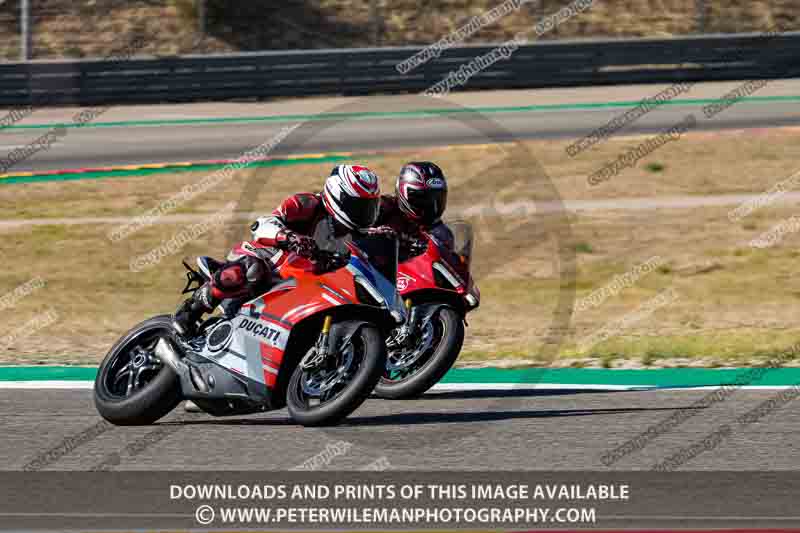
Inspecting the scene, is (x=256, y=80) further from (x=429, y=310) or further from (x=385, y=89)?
(x=429, y=310)

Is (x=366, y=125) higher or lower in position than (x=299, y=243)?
lower

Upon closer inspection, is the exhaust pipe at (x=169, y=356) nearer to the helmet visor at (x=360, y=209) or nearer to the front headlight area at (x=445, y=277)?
the helmet visor at (x=360, y=209)

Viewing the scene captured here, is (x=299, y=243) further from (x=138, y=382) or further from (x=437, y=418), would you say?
(x=437, y=418)

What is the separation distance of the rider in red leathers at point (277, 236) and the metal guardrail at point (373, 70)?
19155mm

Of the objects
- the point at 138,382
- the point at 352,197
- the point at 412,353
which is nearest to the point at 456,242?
the point at 412,353

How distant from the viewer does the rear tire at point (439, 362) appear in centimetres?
898

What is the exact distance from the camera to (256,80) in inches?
1095

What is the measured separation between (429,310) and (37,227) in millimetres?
9921

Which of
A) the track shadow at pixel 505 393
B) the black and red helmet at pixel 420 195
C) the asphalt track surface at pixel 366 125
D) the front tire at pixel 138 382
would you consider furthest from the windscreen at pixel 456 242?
the asphalt track surface at pixel 366 125

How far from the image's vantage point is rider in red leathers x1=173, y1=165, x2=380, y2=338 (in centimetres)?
807

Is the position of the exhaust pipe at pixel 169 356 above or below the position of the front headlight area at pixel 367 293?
below

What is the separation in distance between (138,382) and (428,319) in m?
1.93

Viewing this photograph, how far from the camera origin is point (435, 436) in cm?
815

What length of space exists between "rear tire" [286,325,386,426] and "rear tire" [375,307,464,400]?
4.22ft
